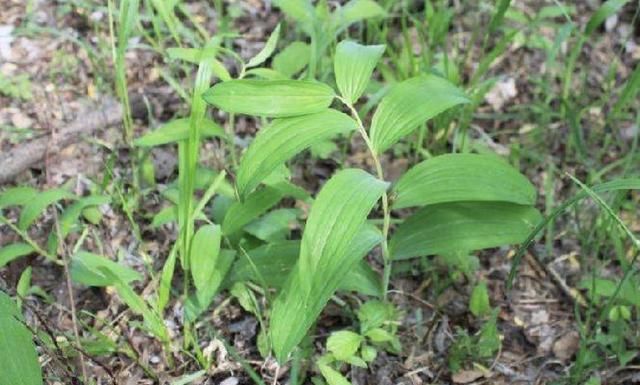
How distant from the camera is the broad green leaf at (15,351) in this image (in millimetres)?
1749

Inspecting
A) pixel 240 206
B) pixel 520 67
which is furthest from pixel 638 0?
pixel 240 206

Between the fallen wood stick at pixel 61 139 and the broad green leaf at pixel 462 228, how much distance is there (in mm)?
1283

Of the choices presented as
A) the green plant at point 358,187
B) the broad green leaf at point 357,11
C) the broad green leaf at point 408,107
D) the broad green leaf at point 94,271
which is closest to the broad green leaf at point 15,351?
the broad green leaf at point 94,271

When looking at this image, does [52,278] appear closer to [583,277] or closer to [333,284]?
[333,284]

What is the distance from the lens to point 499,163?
6.39 ft

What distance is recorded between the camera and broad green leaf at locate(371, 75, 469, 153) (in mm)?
1826

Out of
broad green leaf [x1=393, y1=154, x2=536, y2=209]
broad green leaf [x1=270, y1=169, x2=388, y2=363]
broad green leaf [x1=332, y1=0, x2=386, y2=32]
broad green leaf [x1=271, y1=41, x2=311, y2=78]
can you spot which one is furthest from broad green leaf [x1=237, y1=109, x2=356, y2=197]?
broad green leaf [x1=332, y1=0, x2=386, y2=32]

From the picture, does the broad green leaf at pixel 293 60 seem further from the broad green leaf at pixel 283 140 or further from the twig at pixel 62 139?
the broad green leaf at pixel 283 140

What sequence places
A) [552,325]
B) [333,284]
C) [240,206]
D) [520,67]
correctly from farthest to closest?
[520,67]
[552,325]
[240,206]
[333,284]

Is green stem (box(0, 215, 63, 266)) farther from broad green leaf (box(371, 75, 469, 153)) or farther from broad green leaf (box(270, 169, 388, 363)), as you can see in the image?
broad green leaf (box(371, 75, 469, 153))

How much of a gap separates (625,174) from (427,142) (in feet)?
2.36

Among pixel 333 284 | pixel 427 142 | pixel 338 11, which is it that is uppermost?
pixel 338 11

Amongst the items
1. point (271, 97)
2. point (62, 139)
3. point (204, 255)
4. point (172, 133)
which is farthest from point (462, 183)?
point (62, 139)

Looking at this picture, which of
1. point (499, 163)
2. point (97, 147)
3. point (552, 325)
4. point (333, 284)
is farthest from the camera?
point (97, 147)
